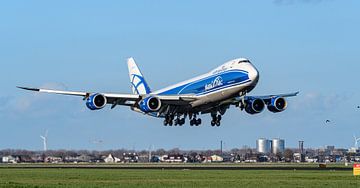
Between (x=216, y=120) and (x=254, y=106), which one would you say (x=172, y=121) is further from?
(x=254, y=106)

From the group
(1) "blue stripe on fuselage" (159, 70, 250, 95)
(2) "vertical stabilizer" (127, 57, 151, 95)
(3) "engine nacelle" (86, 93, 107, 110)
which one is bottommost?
(3) "engine nacelle" (86, 93, 107, 110)

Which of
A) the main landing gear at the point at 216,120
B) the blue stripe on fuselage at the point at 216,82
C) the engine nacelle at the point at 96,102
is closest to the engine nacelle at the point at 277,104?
the main landing gear at the point at 216,120

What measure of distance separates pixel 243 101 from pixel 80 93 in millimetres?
22503

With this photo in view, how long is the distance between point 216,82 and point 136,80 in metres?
37.7

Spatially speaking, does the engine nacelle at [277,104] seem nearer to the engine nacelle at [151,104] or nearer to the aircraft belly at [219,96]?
the aircraft belly at [219,96]

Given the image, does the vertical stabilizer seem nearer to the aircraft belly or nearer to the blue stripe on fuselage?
the blue stripe on fuselage

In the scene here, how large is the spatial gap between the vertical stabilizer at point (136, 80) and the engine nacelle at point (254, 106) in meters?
26.1

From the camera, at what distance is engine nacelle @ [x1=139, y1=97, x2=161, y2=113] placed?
109438 mm

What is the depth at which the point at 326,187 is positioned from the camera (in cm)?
6962

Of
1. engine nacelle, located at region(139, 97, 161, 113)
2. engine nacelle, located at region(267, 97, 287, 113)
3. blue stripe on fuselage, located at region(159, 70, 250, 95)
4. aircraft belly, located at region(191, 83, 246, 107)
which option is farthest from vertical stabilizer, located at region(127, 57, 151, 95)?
aircraft belly, located at region(191, 83, 246, 107)

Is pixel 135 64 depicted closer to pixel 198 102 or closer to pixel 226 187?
pixel 198 102

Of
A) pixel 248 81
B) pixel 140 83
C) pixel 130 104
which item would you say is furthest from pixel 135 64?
pixel 248 81

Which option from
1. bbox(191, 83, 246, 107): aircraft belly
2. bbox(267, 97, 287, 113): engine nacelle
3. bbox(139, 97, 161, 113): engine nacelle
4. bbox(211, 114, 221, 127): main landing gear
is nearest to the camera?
bbox(191, 83, 246, 107): aircraft belly

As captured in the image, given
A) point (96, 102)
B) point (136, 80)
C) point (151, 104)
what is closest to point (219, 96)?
point (151, 104)
